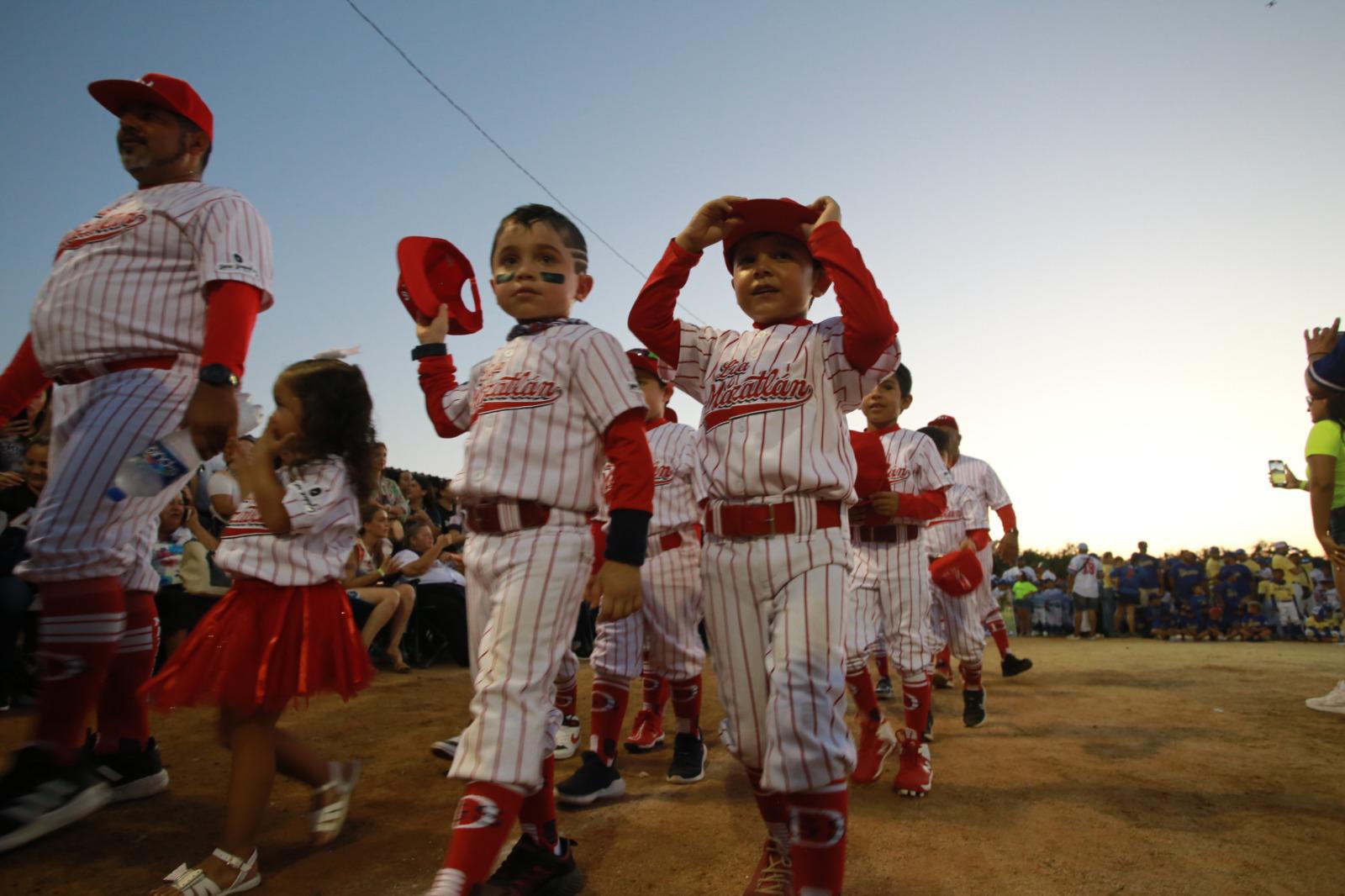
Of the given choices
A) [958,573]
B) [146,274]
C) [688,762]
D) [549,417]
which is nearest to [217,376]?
[146,274]

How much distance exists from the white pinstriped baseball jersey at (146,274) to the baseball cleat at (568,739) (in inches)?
106

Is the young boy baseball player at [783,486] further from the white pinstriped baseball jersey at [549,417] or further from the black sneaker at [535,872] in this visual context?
the black sneaker at [535,872]

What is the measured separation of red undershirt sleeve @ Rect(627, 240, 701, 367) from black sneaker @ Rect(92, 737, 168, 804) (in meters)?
2.53

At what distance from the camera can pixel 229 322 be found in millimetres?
2518

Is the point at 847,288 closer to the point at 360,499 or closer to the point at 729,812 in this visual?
the point at 360,499

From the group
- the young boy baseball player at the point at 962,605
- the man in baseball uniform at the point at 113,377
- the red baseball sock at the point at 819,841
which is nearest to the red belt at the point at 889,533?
the young boy baseball player at the point at 962,605

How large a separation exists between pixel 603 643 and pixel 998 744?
242 cm

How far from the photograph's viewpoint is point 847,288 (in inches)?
90.9

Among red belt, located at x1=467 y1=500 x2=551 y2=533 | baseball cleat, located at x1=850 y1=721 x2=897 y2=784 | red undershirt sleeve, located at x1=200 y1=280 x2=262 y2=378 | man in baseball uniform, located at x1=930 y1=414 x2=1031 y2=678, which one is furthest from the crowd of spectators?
red undershirt sleeve, located at x1=200 y1=280 x2=262 y2=378

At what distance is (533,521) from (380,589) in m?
5.55

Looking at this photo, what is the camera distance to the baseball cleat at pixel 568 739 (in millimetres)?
4262

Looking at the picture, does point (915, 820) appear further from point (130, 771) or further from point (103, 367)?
point (103, 367)

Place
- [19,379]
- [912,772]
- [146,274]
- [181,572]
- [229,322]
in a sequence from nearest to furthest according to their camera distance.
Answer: [229,322]
[146,274]
[19,379]
[912,772]
[181,572]

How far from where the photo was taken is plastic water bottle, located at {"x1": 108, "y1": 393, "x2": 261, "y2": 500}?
2.46m
